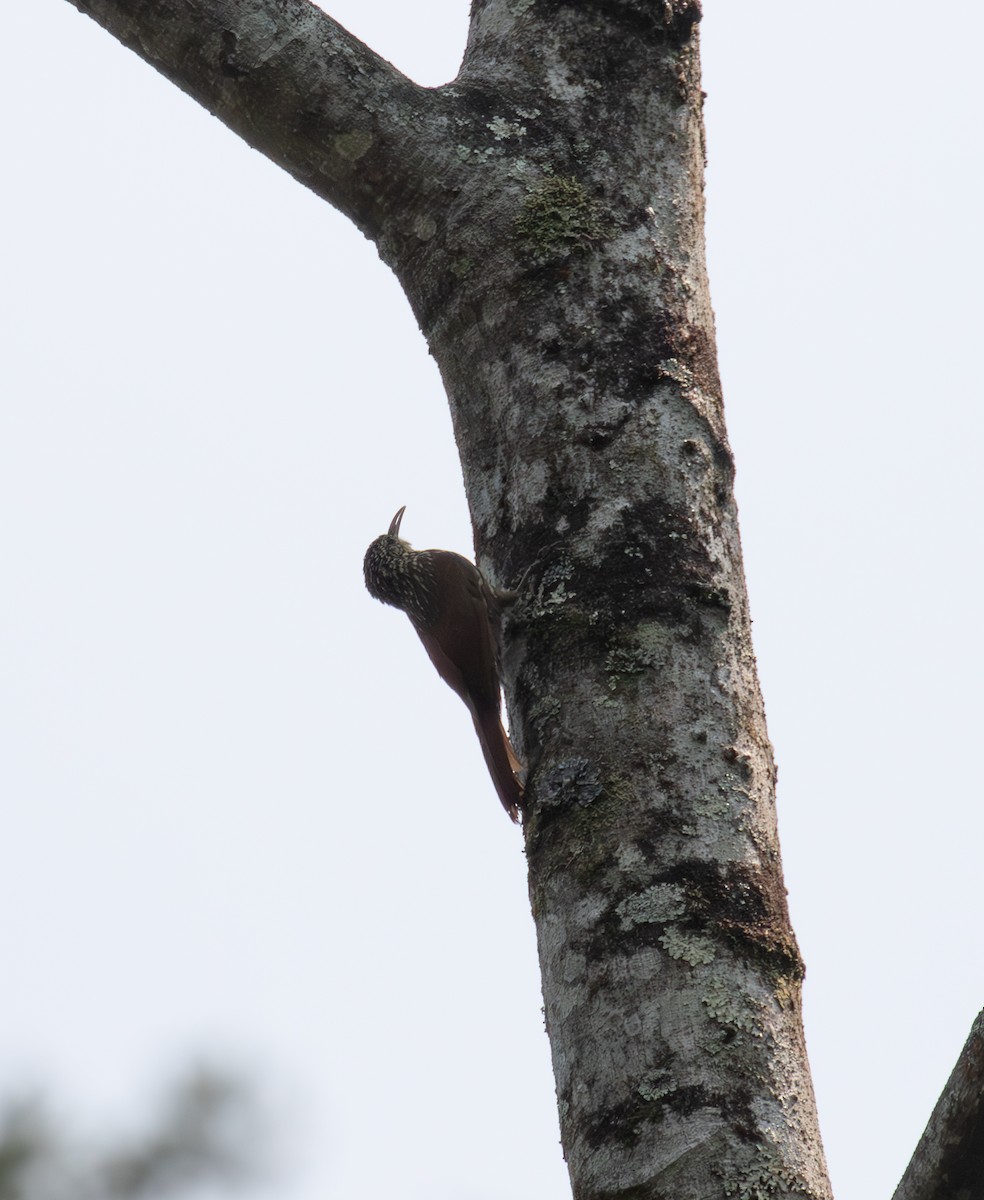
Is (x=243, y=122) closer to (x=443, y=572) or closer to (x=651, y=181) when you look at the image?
(x=651, y=181)

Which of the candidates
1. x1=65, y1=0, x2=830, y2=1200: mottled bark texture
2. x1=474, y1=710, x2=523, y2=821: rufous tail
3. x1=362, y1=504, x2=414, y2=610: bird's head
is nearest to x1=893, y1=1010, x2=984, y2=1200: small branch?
x1=65, y1=0, x2=830, y2=1200: mottled bark texture

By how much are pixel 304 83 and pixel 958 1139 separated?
241cm

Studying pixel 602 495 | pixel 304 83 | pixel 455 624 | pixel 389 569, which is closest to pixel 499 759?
pixel 455 624

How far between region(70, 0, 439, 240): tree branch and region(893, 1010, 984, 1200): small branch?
2.10 m

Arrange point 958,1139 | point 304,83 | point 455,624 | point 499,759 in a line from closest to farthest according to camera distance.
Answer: point 958,1139 → point 304,83 → point 499,759 → point 455,624

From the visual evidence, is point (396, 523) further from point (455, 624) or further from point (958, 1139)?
point (958, 1139)

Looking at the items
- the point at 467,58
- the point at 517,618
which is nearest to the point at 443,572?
the point at 467,58

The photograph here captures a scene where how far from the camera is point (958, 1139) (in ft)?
5.68

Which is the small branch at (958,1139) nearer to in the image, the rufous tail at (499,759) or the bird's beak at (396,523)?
the rufous tail at (499,759)

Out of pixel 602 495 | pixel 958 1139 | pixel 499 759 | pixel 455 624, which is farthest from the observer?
pixel 455 624

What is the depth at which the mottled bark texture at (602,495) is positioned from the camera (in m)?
1.99

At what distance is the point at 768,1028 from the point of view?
2.02 metres

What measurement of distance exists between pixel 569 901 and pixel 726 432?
3.50 feet

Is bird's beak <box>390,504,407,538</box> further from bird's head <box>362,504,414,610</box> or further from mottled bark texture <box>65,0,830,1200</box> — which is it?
mottled bark texture <box>65,0,830,1200</box>
